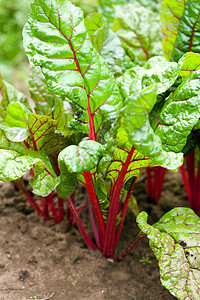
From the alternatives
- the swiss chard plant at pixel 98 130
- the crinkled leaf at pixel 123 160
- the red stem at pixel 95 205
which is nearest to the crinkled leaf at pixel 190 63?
the swiss chard plant at pixel 98 130

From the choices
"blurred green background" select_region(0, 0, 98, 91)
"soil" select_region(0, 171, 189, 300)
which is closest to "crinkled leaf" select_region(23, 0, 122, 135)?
"soil" select_region(0, 171, 189, 300)

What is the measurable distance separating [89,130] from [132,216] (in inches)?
22.6

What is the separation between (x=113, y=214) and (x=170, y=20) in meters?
0.81

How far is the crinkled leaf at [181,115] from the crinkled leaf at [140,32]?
0.54 meters

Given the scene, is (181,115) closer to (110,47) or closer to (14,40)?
(110,47)

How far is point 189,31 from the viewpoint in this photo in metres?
1.36

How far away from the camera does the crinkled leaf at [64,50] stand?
1.07 m

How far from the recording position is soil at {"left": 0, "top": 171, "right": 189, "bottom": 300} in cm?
120

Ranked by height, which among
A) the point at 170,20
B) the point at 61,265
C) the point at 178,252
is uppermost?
the point at 170,20

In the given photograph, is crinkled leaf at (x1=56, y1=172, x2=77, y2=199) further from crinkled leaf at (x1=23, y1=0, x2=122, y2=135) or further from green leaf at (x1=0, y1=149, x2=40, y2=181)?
crinkled leaf at (x1=23, y1=0, x2=122, y2=135)

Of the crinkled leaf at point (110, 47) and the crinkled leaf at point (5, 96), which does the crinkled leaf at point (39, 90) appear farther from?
the crinkled leaf at point (110, 47)

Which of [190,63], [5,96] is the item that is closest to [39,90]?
[5,96]

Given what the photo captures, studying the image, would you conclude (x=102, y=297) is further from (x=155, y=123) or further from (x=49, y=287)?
(x=155, y=123)

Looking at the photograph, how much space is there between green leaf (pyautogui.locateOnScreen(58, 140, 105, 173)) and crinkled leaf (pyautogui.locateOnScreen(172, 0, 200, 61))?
2.12 feet
